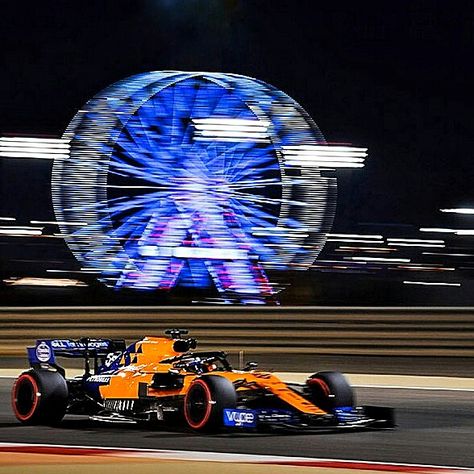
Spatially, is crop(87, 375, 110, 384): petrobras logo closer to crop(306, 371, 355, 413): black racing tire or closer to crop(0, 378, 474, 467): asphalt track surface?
crop(0, 378, 474, 467): asphalt track surface

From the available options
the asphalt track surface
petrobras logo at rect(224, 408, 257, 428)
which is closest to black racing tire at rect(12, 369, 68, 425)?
A: the asphalt track surface

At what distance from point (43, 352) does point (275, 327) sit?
5656 millimetres

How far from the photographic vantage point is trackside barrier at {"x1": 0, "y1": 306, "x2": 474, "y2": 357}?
1559 cm

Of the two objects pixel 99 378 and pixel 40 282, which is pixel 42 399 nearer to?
pixel 99 378

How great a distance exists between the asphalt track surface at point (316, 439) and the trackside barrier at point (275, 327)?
3.75 meters

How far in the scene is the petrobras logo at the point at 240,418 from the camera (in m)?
9.55

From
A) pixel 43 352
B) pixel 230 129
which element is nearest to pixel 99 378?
pixel 43 352

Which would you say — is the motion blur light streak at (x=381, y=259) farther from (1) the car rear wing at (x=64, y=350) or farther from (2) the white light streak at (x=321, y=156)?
(1) the car rear wing at (x=64, y=350)

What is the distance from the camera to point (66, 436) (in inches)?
387

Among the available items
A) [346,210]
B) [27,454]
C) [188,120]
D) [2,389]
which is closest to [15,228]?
[346,210]

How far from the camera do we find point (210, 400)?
957 centimetres

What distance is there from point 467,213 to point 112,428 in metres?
26.5

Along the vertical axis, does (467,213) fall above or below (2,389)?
above

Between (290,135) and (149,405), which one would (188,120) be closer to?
(290,135)
